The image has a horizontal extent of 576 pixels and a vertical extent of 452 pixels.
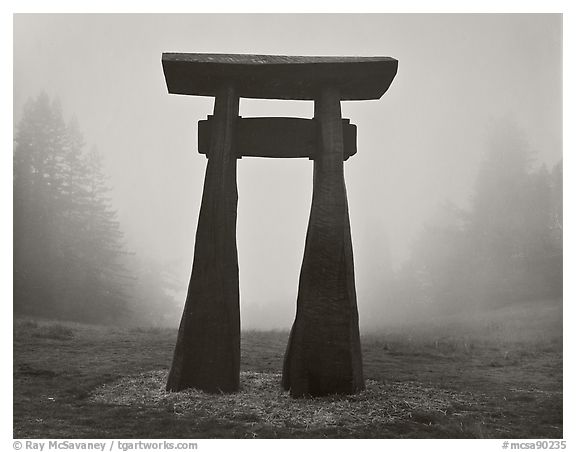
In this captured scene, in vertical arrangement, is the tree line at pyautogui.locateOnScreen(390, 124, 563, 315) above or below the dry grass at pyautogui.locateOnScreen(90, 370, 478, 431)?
above

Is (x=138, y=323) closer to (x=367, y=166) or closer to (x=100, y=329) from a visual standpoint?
(x=100, y=329)

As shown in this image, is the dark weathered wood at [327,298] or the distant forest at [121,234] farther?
the distant forest at [121,234]

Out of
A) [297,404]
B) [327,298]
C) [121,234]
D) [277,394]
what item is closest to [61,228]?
[121,234]

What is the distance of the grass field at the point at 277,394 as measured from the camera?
6.89 m

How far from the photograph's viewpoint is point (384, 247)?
2941 centimetres

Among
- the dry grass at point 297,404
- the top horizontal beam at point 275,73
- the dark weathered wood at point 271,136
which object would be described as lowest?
the dry grass at point 297,404

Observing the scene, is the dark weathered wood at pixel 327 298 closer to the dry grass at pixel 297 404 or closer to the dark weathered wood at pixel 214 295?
the dry grass at pixel 297 404

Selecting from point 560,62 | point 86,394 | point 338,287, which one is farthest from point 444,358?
point 86,394

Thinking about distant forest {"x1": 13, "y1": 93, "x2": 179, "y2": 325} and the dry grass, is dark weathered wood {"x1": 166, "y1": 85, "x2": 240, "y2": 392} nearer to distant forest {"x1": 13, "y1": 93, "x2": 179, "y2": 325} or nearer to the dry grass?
the dry grass

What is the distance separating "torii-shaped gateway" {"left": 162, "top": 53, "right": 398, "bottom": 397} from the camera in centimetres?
820

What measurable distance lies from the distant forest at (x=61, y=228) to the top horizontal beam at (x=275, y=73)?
743 cm

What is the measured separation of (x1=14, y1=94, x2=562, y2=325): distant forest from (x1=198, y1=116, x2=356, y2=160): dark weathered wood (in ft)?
22.0

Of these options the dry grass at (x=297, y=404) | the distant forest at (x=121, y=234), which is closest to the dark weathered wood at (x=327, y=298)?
the dry grass at (x=297, y=404)

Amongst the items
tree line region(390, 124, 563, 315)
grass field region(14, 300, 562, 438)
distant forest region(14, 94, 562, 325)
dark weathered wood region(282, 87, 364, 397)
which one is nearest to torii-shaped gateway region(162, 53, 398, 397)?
dark weathered wood region(282, 87, 364, 397)
